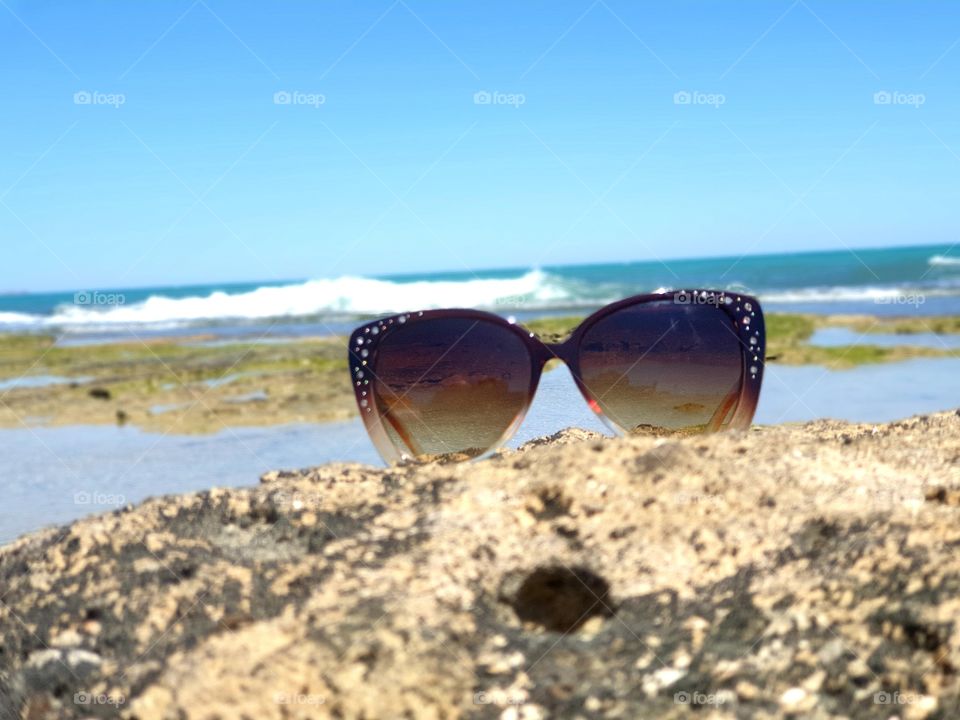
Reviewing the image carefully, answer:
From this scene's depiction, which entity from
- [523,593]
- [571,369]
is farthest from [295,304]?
[523,593]

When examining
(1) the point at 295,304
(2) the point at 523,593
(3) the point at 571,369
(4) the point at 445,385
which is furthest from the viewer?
(1) the point at 295,304

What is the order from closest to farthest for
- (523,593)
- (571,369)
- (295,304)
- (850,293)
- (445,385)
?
(523,593)
(445,385)
(571,369)
(850,293)
(295,304)

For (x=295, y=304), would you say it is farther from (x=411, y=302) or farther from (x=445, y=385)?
(x=445, y=385)

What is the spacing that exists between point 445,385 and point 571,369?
48 cm

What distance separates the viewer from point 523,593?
172 cm

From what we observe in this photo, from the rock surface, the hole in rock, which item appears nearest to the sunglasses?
the rock surface

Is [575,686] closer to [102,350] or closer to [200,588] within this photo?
[200,588]

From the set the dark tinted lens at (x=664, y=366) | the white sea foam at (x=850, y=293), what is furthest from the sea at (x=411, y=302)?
the dark tinted lens at (x=664, y=366)

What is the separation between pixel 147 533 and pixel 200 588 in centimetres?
31

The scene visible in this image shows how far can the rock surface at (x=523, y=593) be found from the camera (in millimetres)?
1432

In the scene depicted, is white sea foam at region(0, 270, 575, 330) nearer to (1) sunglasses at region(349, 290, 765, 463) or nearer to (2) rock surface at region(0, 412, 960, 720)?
(1) sunglasses at region(349, 290, 765, 463)

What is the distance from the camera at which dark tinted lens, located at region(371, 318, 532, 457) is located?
317 cm

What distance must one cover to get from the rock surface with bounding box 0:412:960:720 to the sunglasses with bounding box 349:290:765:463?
989mm

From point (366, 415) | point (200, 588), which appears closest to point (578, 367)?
point (366, 415)
